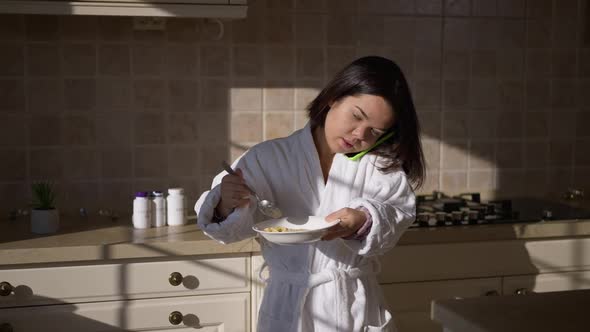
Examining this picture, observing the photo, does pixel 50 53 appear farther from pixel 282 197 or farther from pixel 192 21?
pixel 282 197

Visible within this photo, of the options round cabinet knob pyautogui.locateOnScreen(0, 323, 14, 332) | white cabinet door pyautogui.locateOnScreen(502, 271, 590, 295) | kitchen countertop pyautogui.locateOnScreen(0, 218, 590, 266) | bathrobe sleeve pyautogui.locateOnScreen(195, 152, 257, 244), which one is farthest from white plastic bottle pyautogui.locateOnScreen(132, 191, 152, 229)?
white cabinet door pyautogui.locateOnScreen(502, 271, 590, 295)

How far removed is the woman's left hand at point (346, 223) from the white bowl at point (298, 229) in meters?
0.02

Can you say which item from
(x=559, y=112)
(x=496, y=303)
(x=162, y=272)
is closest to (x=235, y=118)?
(x=162, y=272)

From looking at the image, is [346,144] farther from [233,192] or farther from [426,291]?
[426,291]

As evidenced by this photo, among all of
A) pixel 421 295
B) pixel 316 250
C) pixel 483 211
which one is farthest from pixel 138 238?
pixel 483 211

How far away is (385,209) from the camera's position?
1761 millimetres

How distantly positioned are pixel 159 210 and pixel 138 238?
208mm

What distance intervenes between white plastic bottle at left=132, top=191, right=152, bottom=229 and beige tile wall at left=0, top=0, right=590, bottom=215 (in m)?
0.32

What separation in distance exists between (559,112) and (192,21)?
5.19 feet

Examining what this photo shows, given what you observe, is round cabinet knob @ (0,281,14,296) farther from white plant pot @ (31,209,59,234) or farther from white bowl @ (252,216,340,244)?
white bowl @ (252,216,340,244)

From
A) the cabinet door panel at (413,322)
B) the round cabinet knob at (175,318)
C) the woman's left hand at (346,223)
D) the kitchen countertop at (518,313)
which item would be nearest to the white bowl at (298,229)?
the woman's left hand at (346,223)

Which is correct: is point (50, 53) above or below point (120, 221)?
above

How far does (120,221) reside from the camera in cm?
261

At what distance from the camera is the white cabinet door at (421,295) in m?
2.43
